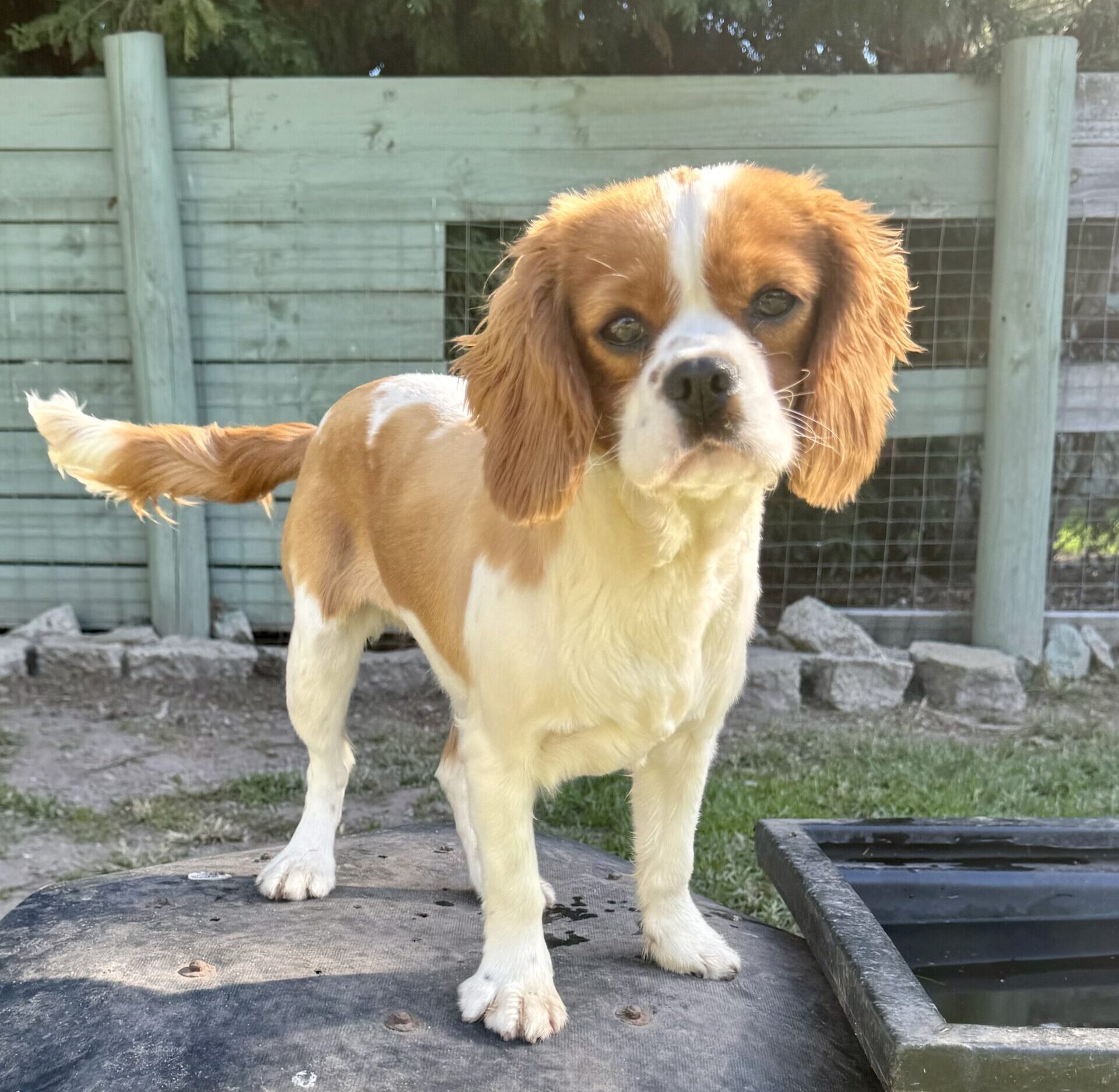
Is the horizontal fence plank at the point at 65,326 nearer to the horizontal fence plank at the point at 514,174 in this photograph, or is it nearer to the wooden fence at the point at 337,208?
the wooden fence at the point at 337,208

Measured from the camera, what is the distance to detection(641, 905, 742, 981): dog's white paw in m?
2.22

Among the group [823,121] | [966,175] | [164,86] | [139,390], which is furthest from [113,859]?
[966,175]

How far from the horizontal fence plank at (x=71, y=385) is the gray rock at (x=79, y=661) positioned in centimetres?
100

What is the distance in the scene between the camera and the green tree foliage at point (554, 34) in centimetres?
469

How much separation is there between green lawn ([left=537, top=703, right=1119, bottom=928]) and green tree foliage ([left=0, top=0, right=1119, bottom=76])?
9.04 feet

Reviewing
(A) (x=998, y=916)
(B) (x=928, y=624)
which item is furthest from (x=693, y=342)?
(B) (x=928, y=624)

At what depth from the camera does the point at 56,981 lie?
2.04m

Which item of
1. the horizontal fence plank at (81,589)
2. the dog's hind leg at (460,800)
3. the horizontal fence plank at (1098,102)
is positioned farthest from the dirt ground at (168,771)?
the horizontal fence plank at (1098,102)

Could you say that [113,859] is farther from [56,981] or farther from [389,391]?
[389,391]

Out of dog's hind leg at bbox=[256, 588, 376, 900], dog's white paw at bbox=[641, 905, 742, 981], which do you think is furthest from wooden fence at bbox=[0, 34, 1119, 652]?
dog's white paw at bbox=[641, 905, 742, 981]

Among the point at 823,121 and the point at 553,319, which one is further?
the point at 823,121

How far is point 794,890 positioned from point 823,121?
11.3 ft

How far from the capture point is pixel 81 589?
5.00m

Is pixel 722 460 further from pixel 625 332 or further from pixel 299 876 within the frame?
pixel 299 876
